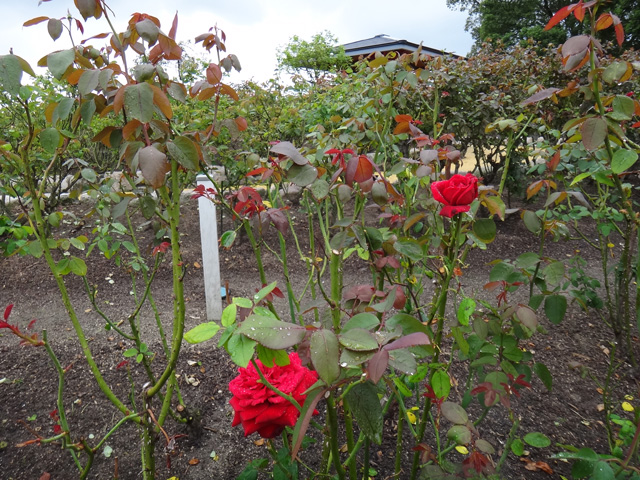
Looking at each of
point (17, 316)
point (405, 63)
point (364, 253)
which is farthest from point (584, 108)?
point (17, 316)

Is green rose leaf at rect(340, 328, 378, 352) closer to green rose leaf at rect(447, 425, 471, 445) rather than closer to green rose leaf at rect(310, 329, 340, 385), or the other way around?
green rose leaf at rect(310, 329, 340, 385)

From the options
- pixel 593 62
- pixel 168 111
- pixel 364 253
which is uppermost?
pixel 593 62

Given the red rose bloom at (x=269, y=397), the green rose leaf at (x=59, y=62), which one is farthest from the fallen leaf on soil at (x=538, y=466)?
the green rose leaf at (x=59, y=62)

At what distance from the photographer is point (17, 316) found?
3.03 m

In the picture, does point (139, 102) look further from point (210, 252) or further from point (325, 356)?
point (210, 252)

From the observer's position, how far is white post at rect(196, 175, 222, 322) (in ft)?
8.09

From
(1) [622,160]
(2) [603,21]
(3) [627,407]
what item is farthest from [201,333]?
(3) [627,407]

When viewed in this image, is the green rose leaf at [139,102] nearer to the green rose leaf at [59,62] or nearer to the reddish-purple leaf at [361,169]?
the green rose leaf at [59,62]

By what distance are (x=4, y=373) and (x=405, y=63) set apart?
2387 mm

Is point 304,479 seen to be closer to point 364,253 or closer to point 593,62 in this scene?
point 364,253

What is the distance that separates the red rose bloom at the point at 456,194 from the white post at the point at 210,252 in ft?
5.79

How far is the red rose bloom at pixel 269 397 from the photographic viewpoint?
2.61ft

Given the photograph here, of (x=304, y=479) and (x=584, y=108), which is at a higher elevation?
(x=584, y=108)

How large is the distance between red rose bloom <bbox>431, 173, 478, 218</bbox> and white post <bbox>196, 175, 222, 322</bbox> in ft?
5.79
